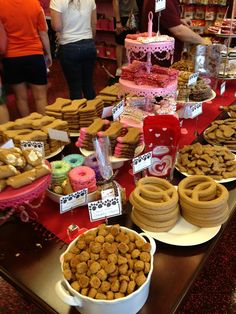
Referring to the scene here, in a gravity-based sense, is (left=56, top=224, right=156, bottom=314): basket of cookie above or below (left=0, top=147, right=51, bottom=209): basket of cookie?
below

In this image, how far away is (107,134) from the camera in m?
1.43

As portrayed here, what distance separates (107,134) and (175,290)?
74 centimetres

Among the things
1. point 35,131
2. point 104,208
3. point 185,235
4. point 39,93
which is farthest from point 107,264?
point 39,93

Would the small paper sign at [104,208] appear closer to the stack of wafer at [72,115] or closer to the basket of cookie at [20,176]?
the basket of cookie at [20,176]

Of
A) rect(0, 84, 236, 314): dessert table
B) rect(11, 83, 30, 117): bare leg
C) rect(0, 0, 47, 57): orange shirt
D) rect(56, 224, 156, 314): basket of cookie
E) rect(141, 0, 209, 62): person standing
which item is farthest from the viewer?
rect(11, 83, 30, 117): bare leg

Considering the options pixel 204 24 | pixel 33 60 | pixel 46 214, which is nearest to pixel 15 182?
pixel 46 214

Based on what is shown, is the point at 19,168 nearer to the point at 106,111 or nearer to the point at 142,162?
the point at 142,162

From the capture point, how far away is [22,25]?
2549 millimetres

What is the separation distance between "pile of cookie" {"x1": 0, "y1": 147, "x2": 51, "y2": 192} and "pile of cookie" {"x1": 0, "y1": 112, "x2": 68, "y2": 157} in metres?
0.29

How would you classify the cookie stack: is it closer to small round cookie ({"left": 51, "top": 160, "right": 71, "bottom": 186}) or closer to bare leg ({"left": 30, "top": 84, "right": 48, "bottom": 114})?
small round cookie ({"left": 51, "top": 160, "right": 71, "bottom": 186})

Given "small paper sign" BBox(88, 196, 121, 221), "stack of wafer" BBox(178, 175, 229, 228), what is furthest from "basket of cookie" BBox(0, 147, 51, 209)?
"stack of wafer" BBox(178, 175, 229, 228)

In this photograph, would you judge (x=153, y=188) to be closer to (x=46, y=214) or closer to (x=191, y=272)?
(x=191, y=272)

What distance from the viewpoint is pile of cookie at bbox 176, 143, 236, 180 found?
131 cm

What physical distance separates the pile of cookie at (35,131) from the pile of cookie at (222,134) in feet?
2.37
